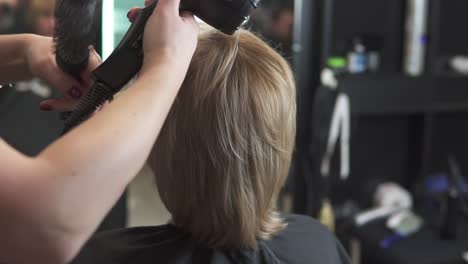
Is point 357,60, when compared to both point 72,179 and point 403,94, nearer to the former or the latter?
point 403,94

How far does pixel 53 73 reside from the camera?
0.82 meters

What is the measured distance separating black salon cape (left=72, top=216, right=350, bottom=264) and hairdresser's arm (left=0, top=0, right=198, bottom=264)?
1.31 ft

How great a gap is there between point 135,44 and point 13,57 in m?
0.26

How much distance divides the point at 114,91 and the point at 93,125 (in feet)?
0.52

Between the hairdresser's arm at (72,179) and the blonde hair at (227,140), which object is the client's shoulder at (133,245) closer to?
the blonde hair at (227,140)

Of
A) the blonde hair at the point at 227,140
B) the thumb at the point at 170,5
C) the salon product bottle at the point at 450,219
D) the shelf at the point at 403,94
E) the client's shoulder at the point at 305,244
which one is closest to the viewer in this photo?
the thumb at the point at 170,5

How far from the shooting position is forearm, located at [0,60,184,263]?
1.67ft

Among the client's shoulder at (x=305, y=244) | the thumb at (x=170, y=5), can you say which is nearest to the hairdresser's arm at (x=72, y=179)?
the thumb at (x=170, y=5)

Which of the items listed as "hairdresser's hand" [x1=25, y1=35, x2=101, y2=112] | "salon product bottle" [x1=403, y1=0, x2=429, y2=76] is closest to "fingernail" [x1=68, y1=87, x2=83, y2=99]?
"hairdresser's hand" [x1=25, y1=35, x2=101, y2=112]

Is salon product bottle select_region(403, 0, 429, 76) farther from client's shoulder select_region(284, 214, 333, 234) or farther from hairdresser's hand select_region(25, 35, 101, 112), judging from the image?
hairdresser's hand select_region(25, 35, 101, 112)

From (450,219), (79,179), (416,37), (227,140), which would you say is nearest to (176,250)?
(227,140)

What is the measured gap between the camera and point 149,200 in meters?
1.16

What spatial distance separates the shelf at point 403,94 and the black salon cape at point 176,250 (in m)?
1.31

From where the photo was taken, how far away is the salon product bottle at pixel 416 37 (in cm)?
239
